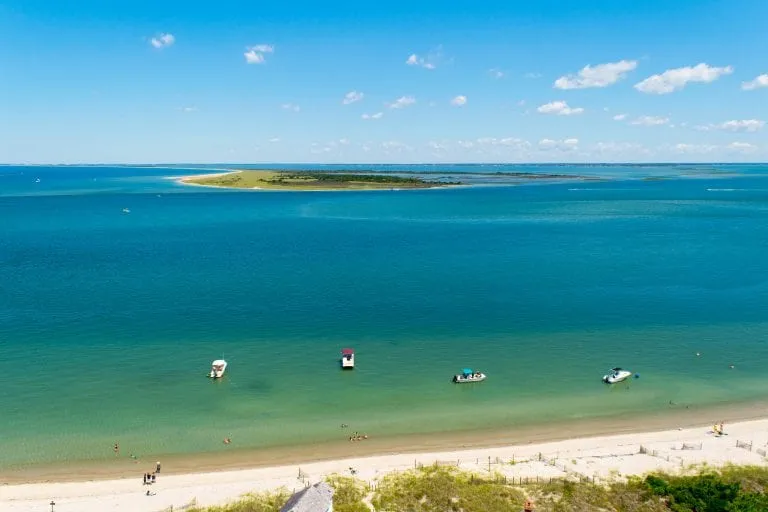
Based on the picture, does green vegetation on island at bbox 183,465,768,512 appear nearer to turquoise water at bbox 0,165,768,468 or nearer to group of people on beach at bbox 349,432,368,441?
group of people on beach at bbox 349,432,368,441

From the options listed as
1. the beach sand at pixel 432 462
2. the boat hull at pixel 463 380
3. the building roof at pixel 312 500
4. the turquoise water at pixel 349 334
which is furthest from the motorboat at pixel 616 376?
the building roof at pixel 312 500

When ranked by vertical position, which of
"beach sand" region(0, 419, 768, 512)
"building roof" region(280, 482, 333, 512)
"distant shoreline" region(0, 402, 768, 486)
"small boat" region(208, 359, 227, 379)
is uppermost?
"building roof" region(280, 482, 333, 512)

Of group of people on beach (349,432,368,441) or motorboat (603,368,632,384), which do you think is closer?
group of people on beach (349,432,368,441)

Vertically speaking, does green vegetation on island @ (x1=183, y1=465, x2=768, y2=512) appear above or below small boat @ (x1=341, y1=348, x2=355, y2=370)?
below

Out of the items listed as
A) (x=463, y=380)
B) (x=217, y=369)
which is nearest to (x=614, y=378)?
(x=463, y=380)

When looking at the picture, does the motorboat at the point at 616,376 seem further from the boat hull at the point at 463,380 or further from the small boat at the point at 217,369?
the small boat at the point at 217,369

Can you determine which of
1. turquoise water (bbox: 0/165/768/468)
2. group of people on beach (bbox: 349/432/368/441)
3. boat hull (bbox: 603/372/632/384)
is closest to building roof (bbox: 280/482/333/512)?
group of people on beach (bbox: 349/432/368/441)

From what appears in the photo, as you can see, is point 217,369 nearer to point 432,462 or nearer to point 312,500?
point 432,462
